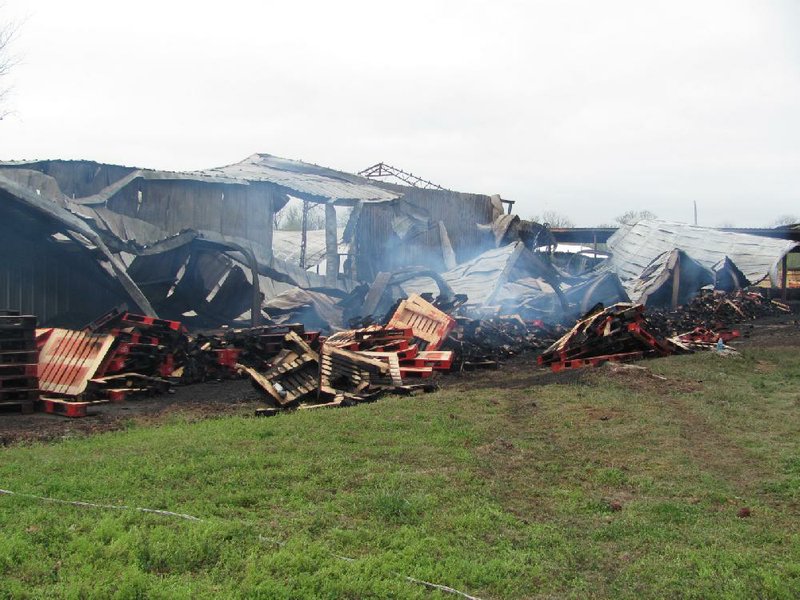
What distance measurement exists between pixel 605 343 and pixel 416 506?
10.2 meters

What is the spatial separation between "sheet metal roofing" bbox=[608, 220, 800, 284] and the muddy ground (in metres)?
18.1

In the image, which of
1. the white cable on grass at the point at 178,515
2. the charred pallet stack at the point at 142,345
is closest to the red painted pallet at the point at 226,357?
the charred pallet stack at the point at 142,345

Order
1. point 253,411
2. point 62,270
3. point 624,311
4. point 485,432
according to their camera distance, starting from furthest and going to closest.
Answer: point 62,270, point 624,311, point 253,411, point 485,432

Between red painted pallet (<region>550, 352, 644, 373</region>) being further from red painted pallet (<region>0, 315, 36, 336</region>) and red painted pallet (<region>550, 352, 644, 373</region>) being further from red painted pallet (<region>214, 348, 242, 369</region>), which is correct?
red painted pallet (<region>0, 315, 36, 336</region>)

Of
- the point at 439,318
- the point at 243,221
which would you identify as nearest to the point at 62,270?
the point at 243,221

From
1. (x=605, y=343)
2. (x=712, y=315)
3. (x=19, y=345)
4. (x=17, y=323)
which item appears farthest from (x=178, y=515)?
(x=712, y=315)

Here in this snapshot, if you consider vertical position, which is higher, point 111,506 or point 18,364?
point 18,364

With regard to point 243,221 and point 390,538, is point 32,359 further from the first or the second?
point 243,221

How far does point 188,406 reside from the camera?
32.6 ft

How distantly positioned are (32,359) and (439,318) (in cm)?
804

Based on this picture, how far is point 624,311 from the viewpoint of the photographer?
14898 millimetres

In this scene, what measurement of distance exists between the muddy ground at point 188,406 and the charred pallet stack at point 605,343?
1.86 ft

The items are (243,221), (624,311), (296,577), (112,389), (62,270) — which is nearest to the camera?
(296,577)

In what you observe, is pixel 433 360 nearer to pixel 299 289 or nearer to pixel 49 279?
pixel 299 289
